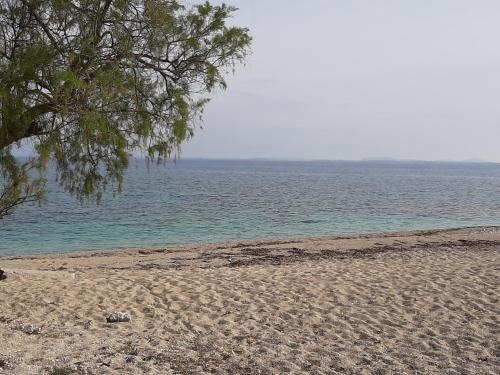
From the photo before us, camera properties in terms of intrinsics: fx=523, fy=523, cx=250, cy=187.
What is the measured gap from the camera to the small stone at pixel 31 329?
772cm

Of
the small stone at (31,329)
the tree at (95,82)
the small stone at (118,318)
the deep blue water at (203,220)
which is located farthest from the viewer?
the deep blue water at (203,220)

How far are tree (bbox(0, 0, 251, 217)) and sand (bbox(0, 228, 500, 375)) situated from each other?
2.25m

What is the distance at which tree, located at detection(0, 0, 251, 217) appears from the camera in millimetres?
5926

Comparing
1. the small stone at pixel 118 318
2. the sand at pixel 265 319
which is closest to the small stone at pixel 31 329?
the sand at pixel 265 319

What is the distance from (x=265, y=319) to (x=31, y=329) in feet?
11.8

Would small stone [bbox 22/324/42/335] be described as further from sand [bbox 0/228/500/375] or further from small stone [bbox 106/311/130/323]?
small stone [bbox 106/311/130/323]

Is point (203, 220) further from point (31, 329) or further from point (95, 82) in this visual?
point (95, 82)

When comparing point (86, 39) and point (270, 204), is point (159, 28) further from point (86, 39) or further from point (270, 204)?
point (270, 204)

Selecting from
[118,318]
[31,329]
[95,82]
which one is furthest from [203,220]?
[95,82]

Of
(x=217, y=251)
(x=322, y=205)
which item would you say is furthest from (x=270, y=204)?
(x=217, y=251)

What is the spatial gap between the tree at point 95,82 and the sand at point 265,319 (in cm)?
225

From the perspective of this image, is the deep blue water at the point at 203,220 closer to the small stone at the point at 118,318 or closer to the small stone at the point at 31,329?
the small stone at the point at 118,318

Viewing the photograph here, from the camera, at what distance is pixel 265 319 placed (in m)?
8.59

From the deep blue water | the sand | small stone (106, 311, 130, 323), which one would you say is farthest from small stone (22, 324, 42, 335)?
the deep blue water
